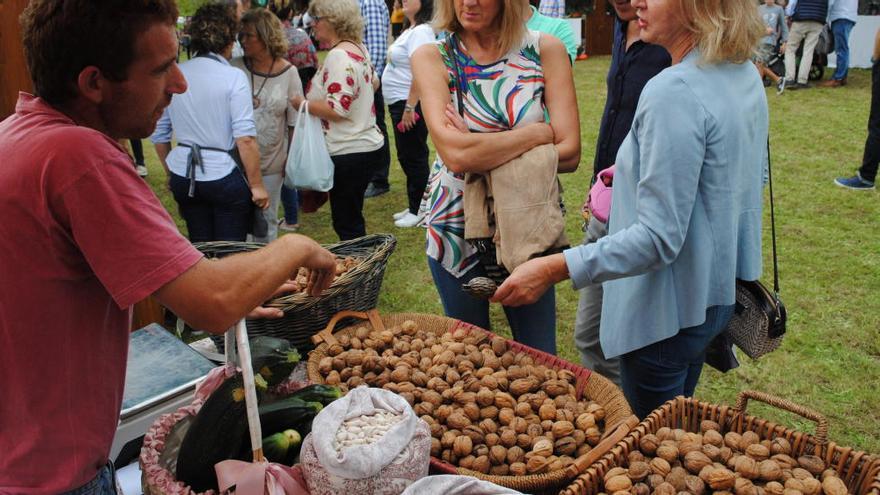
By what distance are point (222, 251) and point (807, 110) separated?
367 inches

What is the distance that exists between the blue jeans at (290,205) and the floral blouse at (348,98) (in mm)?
1478

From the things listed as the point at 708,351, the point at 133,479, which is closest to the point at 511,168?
the point at 708,351

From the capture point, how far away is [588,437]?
2045mm

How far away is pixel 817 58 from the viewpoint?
12.3m

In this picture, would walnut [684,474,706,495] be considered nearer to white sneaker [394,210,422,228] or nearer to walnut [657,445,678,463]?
walnut [657,445,678,463]

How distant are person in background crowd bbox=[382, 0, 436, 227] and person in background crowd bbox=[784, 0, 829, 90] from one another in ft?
26.5

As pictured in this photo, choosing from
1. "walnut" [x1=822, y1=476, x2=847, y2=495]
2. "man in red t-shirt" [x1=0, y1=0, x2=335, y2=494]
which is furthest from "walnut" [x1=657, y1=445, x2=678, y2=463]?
"man in red t-shirt" [x1=0, y1=0, x2=335, y2=494]

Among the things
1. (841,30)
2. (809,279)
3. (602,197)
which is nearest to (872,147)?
(809,279)

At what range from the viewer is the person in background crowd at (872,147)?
21.4 feet

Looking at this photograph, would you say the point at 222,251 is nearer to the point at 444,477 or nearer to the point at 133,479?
the point at 133,479

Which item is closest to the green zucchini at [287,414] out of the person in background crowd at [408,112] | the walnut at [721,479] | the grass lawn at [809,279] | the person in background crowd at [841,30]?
the walnut at [721,479]

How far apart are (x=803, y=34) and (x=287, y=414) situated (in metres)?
12.1

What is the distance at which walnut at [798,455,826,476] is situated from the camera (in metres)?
1.77

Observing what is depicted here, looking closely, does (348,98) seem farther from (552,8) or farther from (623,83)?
(552,8)
